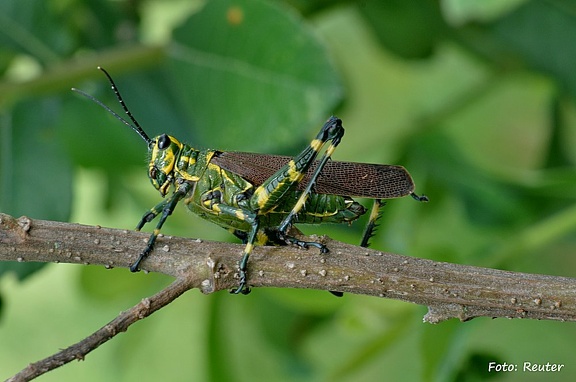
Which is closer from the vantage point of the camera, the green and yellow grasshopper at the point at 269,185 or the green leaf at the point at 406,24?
the green and yellow grasshopper at the point at 269,185

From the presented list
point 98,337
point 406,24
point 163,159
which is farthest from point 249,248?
point 406,24

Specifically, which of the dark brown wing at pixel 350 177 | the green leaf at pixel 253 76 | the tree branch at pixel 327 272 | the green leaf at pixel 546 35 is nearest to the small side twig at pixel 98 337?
the tree branch at pixel 327 272

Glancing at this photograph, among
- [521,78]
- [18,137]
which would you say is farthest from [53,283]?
[521,78]

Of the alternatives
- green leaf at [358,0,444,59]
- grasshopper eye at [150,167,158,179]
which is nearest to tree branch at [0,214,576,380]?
grasshopper eye at [150,167,158,179]

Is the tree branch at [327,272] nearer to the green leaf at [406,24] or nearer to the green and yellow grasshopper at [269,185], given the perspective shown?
the green and yellow grasshopper at [269,185]

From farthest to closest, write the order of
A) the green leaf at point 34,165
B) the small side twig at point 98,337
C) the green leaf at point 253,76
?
the green leaf at point 34,165
the green leaf at point 253,76
the small side twig at point 98,337

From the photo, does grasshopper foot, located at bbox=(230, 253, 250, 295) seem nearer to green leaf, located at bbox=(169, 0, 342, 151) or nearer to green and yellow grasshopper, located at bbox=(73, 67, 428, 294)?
green and yellow grasshopper, located at bbox=(73, 67, 428, 294)
